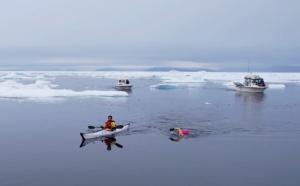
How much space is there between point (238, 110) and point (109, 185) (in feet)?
48.6

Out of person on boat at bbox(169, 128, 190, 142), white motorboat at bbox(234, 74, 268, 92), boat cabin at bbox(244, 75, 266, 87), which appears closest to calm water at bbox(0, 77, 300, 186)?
person on boat at bbox(169, 128, 190, 142)

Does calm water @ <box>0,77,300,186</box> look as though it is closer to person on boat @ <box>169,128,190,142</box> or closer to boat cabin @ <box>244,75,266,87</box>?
person on boat @ <box>169,128,190,142</box>

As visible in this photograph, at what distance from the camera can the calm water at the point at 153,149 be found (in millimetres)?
9820

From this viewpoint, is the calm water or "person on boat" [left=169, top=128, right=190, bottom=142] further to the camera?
"person on boat" [left=169, top=128, right=190, bottom=142]

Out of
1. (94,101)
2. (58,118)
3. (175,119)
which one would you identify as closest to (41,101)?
(94,101)

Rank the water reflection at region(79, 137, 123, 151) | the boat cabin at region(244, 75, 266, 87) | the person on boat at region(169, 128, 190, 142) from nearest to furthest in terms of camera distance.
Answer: the water reflection at region(79, 137, 123, 151) → the person on boat at region(169, 128, 190, 142) → the boat cabin at region(244, 75, 266, 87)

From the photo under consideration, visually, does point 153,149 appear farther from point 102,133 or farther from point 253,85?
point 253,85

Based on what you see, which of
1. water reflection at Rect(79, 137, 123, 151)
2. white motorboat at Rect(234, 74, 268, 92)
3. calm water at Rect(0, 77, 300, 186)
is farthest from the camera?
white motorboat at Rect(234, 74, 268, 92)

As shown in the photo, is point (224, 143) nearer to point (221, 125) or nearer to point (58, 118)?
point (221, 125)

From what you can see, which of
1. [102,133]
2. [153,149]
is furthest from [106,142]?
[153,149]

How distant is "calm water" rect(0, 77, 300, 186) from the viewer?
387 inches

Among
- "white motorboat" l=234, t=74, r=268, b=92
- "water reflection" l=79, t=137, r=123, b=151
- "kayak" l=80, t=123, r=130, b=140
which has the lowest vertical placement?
"water reflection" l=79, t=137, r=123, b=151

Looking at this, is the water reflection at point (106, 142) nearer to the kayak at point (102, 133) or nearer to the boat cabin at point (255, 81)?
the kayak at point (102, 133)

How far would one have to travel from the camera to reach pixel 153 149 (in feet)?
41.7
